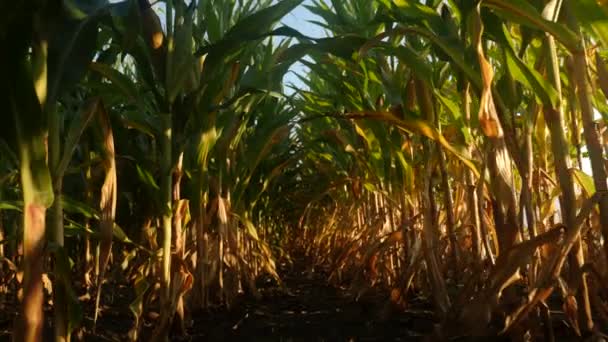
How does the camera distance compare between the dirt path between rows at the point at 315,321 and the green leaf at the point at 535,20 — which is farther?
the dirt path between rows at the point at 315,321

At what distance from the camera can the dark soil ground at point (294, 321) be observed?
1370 millimetres

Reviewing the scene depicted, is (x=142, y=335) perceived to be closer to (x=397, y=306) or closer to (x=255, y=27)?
(x=397, y=306)

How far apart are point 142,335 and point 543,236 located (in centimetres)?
111

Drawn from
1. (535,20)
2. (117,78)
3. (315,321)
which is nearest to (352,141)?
(315,321)

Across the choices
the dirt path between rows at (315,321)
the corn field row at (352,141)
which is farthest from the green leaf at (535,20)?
the dirt path between rows at (315,321)

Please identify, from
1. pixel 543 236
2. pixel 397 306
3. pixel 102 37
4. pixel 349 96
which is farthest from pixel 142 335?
pixel 543 236

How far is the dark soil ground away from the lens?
137 centimetres

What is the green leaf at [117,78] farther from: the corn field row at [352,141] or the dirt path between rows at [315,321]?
the dirt path between rows at [315,321]

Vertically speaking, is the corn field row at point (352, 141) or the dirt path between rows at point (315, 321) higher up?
the corn field row at point (352, 141)

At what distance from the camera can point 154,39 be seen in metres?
1.23

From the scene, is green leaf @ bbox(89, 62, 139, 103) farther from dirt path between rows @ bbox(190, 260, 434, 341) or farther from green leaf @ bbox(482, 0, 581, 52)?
→ green leaf @ bbox(482, 0, 581, 52)

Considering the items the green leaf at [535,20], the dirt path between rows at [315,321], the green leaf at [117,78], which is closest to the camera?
the green leaf at [535,20]

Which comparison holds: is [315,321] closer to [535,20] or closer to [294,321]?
[294,321]

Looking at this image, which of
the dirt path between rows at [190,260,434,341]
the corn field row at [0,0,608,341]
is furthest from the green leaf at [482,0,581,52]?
the dirt path between rows at [190,260,434,341]
